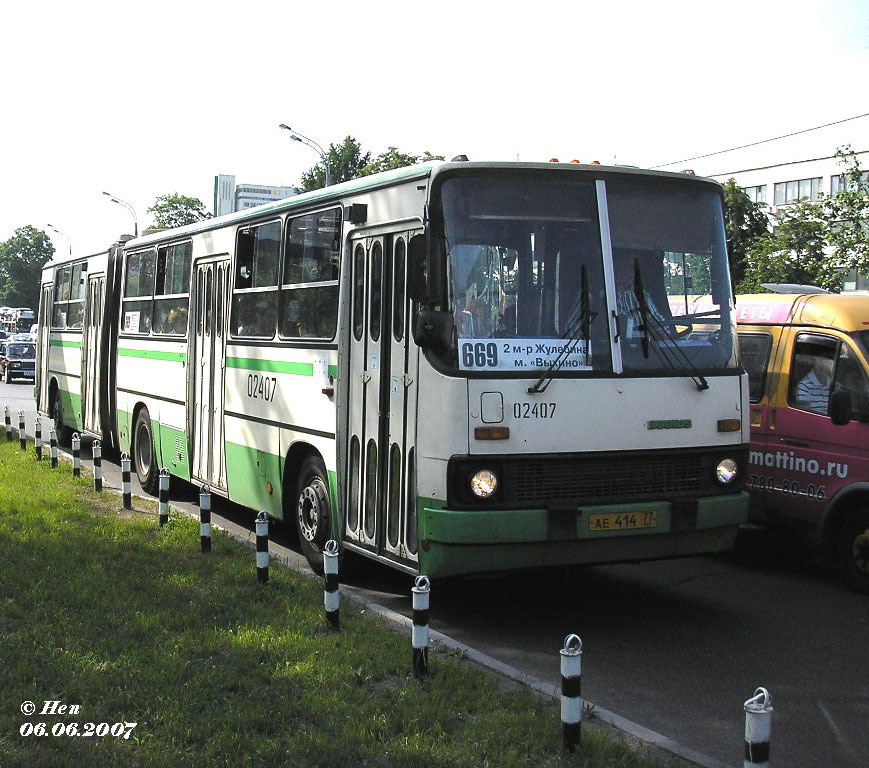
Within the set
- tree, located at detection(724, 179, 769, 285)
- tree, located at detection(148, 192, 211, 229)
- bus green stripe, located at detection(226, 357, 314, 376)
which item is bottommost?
bus green stripe, located at detection(226, 357, 314, 376)

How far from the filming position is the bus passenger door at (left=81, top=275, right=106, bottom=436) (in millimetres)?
17094

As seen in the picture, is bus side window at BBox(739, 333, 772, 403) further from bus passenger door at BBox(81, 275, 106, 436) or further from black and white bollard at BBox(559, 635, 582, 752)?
bus passenger door at BBox(81, 275, 106, 436)

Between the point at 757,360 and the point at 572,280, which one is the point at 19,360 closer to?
the point at 757,360

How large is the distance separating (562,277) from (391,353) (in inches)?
54.9

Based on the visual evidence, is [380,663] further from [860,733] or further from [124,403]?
[124,403]

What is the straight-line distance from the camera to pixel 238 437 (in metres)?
11.3

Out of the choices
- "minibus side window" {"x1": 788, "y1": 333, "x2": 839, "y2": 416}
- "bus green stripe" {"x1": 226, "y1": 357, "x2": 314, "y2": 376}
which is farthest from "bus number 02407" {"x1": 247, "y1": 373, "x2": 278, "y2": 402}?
"minibus side window" {"x1": 788, "y1": 333, "x2": 839, "y2": 416}

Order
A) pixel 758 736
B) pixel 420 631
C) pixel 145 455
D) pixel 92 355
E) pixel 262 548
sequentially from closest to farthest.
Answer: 1. pixel 758 736
2. pixel 420 631
3. pixel 262 548
4. pixel 145 455
5. pixel 92 355

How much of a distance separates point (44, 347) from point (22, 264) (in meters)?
144

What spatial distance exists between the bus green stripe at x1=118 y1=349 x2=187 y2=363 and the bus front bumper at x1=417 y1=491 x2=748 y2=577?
20.8 feet

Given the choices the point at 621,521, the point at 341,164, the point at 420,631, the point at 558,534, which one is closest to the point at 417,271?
the point at 558,534

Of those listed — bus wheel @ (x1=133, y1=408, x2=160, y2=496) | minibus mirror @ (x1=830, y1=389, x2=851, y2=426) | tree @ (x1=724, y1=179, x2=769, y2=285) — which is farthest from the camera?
tree @ (x1=724, y1=179, x2=769, y2=285)

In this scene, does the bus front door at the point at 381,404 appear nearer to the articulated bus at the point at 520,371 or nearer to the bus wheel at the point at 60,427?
the articulated bus at the point at 520,371

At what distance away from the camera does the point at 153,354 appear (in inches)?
562
